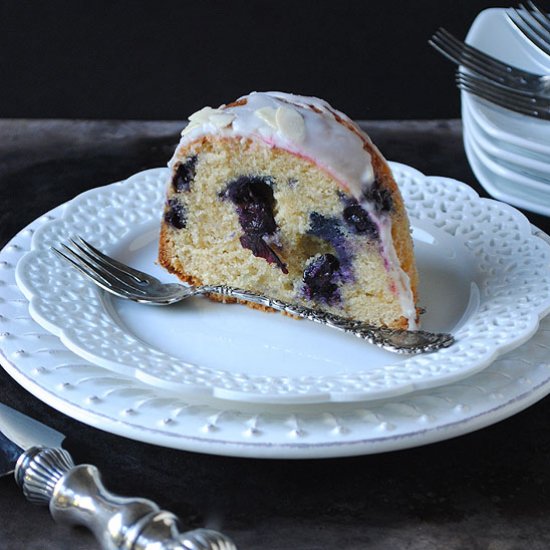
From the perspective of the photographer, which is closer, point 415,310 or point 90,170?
point 415,310

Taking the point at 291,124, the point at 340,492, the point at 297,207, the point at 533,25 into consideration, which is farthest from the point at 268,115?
the point at 533,25

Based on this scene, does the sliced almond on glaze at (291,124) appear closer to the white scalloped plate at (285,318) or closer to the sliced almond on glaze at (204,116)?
the sliced almond on glaze at (204,116)

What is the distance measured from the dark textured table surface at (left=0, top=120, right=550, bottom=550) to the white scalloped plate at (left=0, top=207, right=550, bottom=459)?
0.07 m

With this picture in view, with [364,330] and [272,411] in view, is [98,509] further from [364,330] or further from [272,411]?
[364,330]

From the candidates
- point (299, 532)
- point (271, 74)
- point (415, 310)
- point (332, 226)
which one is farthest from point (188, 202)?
point (271, 74)

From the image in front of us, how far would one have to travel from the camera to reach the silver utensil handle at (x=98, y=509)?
45.3 inches

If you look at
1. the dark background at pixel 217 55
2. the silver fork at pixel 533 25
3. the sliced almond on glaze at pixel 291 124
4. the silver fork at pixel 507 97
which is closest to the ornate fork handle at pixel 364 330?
the sliced almond on glaze at pixel 291 124

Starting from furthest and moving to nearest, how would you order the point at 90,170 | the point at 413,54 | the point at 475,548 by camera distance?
the point at 413,54 → the point at 90,170 → the point at 475,548

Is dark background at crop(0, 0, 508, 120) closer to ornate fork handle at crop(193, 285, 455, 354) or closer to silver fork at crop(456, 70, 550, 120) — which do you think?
silver fork at crop(456, 70, 550, 120)

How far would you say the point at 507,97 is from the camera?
2.20m

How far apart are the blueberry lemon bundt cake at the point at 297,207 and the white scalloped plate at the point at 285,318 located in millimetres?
90

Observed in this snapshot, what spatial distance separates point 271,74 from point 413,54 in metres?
0.42

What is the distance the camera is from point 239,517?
4.31ft

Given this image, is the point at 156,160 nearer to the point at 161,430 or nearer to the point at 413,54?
the point at 413,54
